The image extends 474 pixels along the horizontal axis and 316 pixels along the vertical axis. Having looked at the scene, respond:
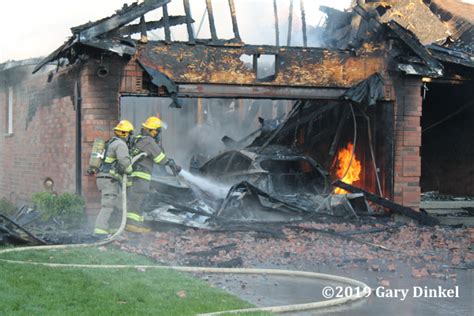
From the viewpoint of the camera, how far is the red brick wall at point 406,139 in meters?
13.6

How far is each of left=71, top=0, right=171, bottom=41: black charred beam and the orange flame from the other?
17.5 ft

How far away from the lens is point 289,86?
43.4ft

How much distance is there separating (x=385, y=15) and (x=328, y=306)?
864cm

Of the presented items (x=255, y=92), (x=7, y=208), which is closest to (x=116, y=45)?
(x=255, y=92)

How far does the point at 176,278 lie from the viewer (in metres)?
7.77

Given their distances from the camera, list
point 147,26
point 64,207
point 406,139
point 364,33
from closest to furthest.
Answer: point 64,207
point 147,26
point 406,139
point 364,33

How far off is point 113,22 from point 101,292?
6.13 m

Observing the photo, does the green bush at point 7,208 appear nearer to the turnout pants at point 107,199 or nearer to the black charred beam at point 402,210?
the turnout pants at point 107,199

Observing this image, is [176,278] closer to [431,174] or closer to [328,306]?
[328,306]

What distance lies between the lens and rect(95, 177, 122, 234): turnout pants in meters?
11.1

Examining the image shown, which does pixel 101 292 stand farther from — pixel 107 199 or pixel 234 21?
pixel 234 21

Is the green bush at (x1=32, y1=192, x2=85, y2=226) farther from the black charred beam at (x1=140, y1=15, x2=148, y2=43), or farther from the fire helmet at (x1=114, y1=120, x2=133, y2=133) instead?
the black charred beam at (x1=140, y1=15, x2=148, y2=43)

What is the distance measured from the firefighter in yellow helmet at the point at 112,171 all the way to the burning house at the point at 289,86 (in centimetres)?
112

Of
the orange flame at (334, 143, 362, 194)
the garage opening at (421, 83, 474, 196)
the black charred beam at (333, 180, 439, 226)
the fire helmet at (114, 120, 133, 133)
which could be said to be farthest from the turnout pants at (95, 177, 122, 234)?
the garage opening at (421, 83, 474, 196)
